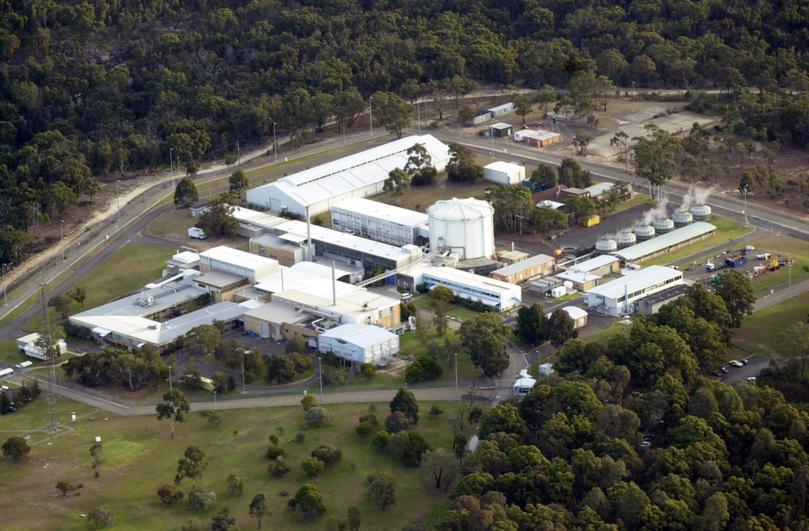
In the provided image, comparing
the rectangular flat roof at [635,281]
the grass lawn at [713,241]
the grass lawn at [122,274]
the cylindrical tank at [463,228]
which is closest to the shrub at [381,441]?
the rectangular flat roof at [635,281]

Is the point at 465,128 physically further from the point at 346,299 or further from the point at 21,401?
the point at 21,401

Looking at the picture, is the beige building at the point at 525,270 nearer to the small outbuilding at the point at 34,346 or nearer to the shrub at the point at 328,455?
the shrub at the point at 328,455

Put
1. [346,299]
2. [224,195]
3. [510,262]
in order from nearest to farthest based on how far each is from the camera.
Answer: [346,299] → [510,262] → [224,195]

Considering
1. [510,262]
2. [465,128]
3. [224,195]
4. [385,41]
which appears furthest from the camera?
[385,41]

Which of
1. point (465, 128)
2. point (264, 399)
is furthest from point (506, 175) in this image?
point (264, 399)

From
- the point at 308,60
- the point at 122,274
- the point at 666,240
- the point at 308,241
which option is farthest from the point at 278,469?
the point at 308,60

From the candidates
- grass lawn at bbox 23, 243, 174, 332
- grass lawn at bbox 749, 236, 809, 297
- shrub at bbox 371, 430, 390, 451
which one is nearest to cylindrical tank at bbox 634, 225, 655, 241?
grass lawn at bbox 749, 236, 809, 297
